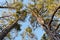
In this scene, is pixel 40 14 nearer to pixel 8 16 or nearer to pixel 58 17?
pixel 58 17

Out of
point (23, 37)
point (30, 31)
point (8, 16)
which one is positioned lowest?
point (23, 37)

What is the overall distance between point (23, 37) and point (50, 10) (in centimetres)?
243

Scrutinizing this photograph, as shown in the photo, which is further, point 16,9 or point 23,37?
point 23,37

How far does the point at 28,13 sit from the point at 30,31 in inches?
46.4

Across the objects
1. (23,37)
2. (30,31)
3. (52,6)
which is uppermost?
(52,6)

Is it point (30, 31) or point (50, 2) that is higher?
point (50, 2)

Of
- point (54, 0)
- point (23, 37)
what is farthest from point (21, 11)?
point (23, 37)

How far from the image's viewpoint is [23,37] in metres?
9.08

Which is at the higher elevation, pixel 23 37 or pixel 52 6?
pixel 52 6

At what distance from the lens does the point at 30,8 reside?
7703 millimetres

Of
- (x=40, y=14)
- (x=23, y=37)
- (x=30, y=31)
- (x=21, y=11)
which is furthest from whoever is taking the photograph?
(x=23, y=37)

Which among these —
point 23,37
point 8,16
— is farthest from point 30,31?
point 8,16

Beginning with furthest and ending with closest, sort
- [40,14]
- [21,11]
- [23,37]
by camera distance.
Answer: [23,37]
[40,14]
[21,11]

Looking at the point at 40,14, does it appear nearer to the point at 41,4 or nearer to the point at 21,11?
the point at 41,4
